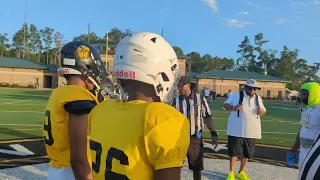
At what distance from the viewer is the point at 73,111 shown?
2506 millimetres

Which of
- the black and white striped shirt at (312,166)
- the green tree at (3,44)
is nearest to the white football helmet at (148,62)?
the black and white striped shirt at (312,166)

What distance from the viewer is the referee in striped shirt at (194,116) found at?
20.4ft

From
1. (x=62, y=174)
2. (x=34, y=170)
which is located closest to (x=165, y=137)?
(x=62, y=174)

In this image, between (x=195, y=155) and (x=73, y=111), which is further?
(x=195, y=155)

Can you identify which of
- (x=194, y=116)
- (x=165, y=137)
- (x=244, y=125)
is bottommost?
(x=244, y=125)

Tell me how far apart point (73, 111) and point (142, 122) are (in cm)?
90

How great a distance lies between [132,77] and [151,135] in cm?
38

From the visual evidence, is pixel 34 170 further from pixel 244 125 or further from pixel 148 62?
pixel 148 62

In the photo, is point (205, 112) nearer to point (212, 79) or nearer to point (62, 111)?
point (62, 111)

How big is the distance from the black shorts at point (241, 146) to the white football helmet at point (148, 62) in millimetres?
5154

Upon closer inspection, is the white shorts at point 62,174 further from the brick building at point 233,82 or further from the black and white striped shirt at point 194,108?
the brick building at point 233,82

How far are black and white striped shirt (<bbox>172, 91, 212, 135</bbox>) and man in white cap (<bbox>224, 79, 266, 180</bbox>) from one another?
0.67 m

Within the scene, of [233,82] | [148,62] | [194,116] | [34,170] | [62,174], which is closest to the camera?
[148,62]

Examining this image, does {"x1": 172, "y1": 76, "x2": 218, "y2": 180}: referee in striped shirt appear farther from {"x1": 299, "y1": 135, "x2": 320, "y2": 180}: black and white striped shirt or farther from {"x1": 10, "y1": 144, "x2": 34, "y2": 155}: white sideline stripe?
{"x1": 299, "y1": 135, "x2": 320, "y2": 180}: black and white striped shirt
